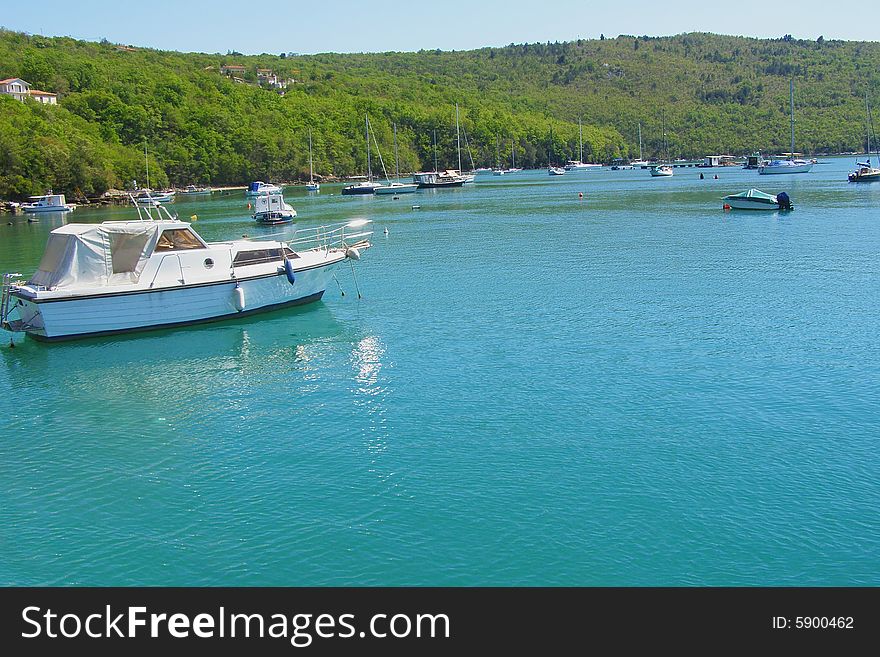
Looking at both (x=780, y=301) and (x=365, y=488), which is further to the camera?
(x=780, y=301)

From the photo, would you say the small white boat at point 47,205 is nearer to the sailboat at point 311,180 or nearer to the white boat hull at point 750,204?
the sailboat at point 311,180

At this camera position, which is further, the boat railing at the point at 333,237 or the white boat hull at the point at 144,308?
the boat railing at the point at 333,237

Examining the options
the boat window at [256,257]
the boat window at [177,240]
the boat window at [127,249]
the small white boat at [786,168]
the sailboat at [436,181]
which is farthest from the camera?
the small white boat at [786,168]

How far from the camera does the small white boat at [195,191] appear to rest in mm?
169125

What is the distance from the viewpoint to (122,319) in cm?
3112

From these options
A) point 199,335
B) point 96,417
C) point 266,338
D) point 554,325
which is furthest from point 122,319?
point 554,325

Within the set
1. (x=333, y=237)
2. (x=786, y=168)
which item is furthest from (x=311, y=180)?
(x=333, y=237)

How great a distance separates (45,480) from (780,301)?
92.9ft

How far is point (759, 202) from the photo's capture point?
7862 centimetres

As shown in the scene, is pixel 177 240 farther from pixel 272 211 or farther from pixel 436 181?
pixel 436 181

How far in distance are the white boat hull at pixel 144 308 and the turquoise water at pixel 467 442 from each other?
23.2 inches

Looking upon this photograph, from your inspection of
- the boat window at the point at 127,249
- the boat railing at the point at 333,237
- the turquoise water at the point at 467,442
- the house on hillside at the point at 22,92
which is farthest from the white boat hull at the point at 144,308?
the house on hillside at the point at 22,92

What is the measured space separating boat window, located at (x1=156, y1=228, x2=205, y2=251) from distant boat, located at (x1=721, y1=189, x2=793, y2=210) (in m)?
59.8

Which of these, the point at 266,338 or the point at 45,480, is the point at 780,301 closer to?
the point at 266,338
